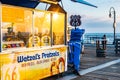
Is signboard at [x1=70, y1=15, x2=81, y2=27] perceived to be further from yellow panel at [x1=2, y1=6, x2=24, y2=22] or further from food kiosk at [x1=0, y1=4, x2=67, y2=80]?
yellow panel at [x1=2, y1=6, x2=24, y2=22]

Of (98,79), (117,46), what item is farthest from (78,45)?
(117,46)

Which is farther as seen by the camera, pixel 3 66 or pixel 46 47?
pixel 46 47

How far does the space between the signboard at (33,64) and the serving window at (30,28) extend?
0.31 meters

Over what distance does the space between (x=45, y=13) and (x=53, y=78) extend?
2.50 m

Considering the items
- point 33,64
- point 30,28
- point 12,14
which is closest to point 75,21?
point 30,28

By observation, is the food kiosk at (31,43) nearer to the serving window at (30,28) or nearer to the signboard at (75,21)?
the serving window at (30,28)

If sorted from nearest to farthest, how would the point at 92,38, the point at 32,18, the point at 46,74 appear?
1. the point at 32,18
2. the point at 46,74
3. the point at 92,38

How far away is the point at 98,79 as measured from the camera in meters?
10.7

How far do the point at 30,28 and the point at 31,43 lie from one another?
0.49 metres

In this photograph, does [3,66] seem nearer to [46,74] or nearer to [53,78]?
[46,74]

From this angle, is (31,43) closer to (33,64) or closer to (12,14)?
(33,64)

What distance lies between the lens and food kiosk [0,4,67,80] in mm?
8390

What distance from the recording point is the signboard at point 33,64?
326 inches

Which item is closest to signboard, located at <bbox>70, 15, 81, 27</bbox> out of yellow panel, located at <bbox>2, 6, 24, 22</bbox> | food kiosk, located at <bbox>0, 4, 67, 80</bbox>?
food kiosk, located at <bbox>0, 4, 67, 80</bbox>
